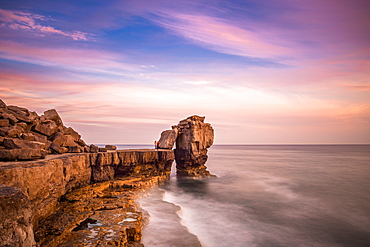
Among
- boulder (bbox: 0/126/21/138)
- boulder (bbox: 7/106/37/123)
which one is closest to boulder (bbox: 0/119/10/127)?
boulder (bbox: 0/126/21/138)

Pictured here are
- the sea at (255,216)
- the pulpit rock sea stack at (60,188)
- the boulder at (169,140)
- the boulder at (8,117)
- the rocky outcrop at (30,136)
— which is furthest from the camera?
the boulder at (169,140)

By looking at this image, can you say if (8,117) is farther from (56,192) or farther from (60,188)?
(56,192)

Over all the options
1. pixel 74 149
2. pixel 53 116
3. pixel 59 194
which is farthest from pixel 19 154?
pixel 53 116

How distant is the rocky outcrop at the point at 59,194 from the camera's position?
14.4ft

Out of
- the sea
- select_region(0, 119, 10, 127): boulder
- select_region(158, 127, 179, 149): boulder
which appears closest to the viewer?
the sea

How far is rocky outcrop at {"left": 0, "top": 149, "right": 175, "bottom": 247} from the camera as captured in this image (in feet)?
14.4

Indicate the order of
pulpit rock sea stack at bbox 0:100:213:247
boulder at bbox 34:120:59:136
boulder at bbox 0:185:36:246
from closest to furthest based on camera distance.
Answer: boulder at bbox 0:185:36:246 → pulpit rock sea stack at bbox 0:100:213:247 → boulder at bbox 34:120:59:136

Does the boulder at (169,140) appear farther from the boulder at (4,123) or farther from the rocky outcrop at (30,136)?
the boulder at (4,123)

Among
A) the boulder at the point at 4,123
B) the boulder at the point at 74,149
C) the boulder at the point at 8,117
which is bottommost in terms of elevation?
the boulder at the point at 74,149

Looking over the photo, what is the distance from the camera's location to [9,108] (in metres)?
16.5

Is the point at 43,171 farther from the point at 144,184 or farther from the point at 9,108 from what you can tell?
the point at 144,184

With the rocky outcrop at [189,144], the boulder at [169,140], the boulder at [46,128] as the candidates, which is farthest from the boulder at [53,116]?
the rocky outcrop at [189,144]

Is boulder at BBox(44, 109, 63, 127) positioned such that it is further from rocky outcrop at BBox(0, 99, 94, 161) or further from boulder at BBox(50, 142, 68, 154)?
boulder at BBox(50, 142, 68, 154)

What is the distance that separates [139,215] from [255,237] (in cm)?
586
